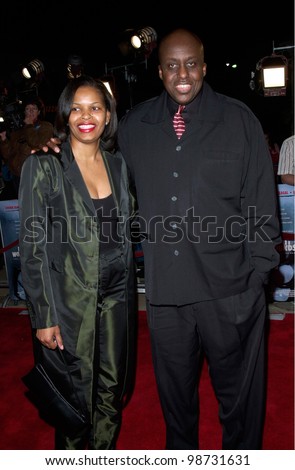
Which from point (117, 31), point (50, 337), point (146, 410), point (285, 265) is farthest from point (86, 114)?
point (117, 31)

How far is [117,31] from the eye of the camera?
8.28 m

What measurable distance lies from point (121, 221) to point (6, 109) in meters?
6.44

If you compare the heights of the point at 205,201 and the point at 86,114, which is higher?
the point at 86,114

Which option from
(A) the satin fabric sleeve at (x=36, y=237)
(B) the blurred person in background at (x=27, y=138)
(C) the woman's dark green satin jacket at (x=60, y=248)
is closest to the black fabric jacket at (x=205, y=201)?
(C) the woman's dark green satin jacket at (x=60, y=248)

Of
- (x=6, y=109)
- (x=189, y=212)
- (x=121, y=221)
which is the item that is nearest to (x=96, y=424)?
(x=121, y=221)

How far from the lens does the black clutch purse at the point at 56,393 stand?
7.06ft

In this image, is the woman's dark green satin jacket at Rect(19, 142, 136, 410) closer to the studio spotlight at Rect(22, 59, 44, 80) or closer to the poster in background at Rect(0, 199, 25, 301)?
the poster in background at Rect(0, 199, 25, 301)

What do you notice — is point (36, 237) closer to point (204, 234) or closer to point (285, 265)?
point (204, 234)

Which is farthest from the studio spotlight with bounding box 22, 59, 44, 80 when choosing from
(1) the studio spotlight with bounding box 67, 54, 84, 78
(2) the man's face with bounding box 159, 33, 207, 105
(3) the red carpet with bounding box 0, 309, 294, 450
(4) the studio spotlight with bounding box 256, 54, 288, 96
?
(2) the man's face with bounding box 159, 33, 207, 105

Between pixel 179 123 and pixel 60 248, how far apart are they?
80 centimetres

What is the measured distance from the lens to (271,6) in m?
7.49

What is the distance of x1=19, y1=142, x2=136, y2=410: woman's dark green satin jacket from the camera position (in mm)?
1991

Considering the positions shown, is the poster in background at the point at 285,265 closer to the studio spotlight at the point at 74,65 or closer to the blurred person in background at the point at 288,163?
the blurred person in background at the point at 288,163
